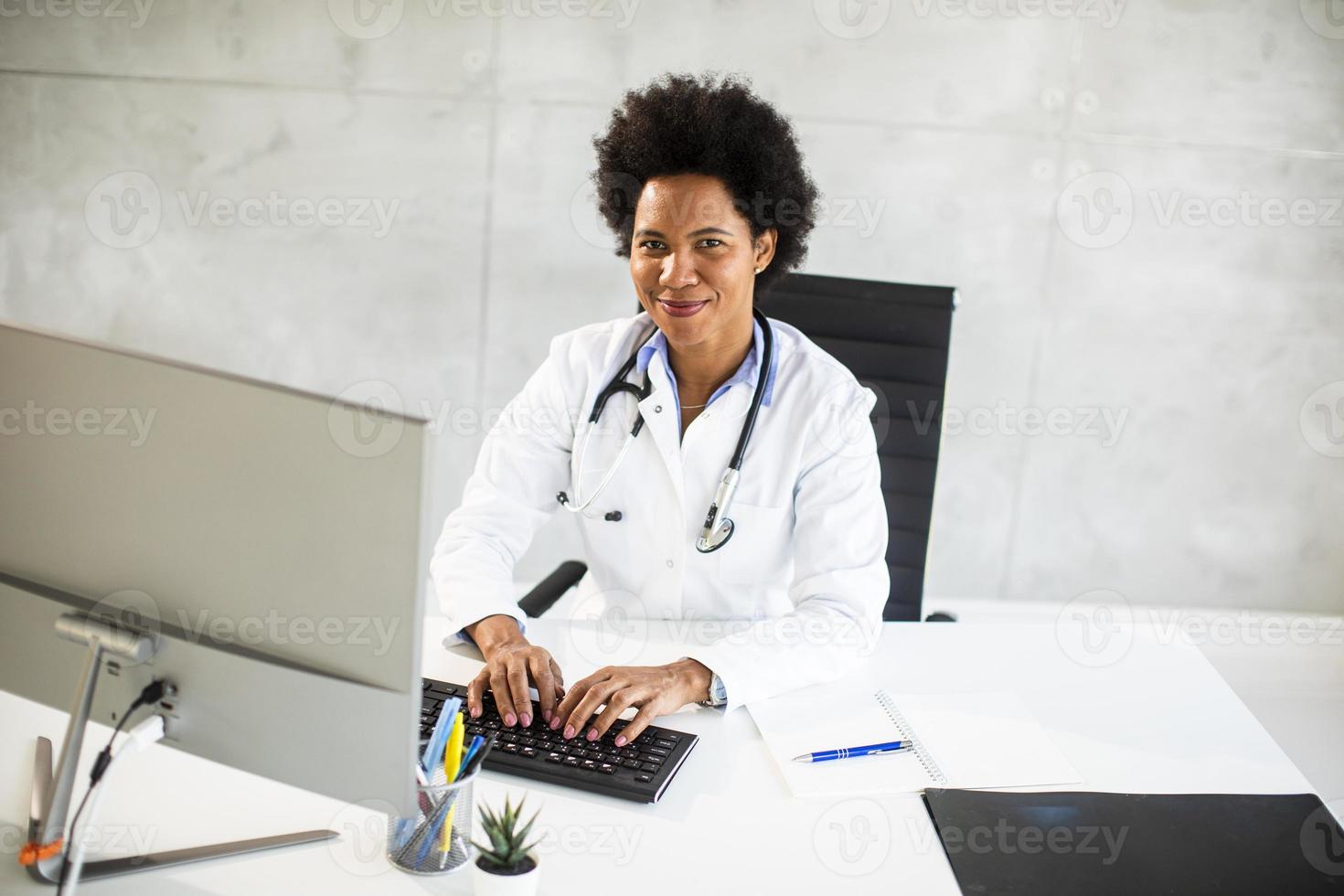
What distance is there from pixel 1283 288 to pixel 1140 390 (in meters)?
0.45

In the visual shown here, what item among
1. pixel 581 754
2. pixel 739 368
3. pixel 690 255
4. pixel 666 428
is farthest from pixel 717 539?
pixel 581 754

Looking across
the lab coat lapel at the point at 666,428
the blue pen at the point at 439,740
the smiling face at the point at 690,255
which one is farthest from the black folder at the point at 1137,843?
the smiling face at the point at 690,255

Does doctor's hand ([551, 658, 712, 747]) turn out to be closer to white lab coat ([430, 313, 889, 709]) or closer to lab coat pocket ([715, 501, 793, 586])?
white lab coat ([430, 313, 889, 709])

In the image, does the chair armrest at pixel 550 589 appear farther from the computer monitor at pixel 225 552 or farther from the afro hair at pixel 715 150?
the computer monitor at pixel 225 552

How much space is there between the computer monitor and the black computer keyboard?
26cm

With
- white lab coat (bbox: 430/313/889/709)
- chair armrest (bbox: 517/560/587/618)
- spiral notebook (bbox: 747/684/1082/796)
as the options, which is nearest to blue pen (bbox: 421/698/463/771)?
spiral notebook (bbox: 747/684/1082/796)

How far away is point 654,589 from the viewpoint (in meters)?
1.87

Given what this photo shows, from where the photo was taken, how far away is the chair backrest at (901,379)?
84.4 inches

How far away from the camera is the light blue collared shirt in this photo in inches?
72.6

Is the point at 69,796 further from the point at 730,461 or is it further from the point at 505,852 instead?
the point at 730,461

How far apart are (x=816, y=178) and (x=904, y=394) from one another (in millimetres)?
956

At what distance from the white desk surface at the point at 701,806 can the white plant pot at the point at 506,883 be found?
0.20 ft

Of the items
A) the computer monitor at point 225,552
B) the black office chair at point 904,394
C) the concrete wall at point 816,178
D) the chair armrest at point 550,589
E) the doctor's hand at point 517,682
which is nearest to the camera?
the computer monitor at point 225,552

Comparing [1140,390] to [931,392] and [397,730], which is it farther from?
[397,730]
